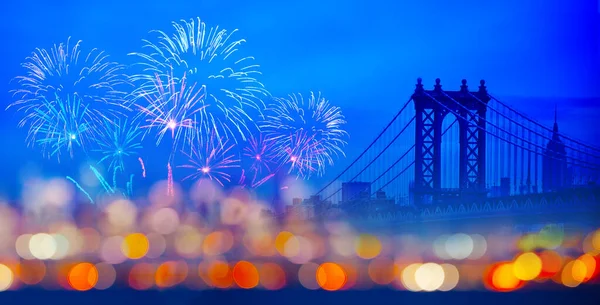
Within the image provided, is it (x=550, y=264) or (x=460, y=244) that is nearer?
(x=550, y=264)

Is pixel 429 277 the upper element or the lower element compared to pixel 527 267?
lower

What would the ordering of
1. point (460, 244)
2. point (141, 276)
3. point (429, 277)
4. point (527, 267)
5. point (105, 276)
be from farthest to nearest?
point (460, 244) → point (527, 267) → point (429, 277) → point (105, 276) → point (141, 276)

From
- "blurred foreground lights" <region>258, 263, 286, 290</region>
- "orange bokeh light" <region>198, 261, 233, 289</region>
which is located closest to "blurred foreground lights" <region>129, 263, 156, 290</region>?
"orange bokeh light" <region>198, 261, 233, 289</region>

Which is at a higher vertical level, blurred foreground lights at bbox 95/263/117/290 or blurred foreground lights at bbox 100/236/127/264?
blurred foreground lights at bbox 100/236/127/264

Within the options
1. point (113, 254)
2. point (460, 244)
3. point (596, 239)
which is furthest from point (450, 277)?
point (460, 244)

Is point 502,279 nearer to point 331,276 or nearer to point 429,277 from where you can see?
point 429,277

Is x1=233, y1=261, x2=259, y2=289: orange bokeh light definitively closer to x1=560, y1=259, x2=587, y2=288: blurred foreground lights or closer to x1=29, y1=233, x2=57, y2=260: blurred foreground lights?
x1=560, y1=259, x2=587, y2=288: blurred foreground lights

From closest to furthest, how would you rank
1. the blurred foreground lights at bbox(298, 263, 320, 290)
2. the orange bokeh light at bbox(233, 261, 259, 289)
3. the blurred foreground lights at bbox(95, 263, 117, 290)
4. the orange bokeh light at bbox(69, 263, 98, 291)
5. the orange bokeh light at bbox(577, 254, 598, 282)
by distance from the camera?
the blurred foreground lights at bbox(95, 263, 117, 290) < the orange bokeh light at bbox(69, 263, 98, 291) < the blurred foreground lights at bbox(298, 263, 320, 290) < the orange bokeh light at bbox(233, 261, 259, 289) < the orange bokeh light at bbox(577, 254, 598, 282)

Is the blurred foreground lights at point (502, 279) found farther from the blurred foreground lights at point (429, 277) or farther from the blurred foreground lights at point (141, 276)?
the blurred foreground lights at point (141, 276)
